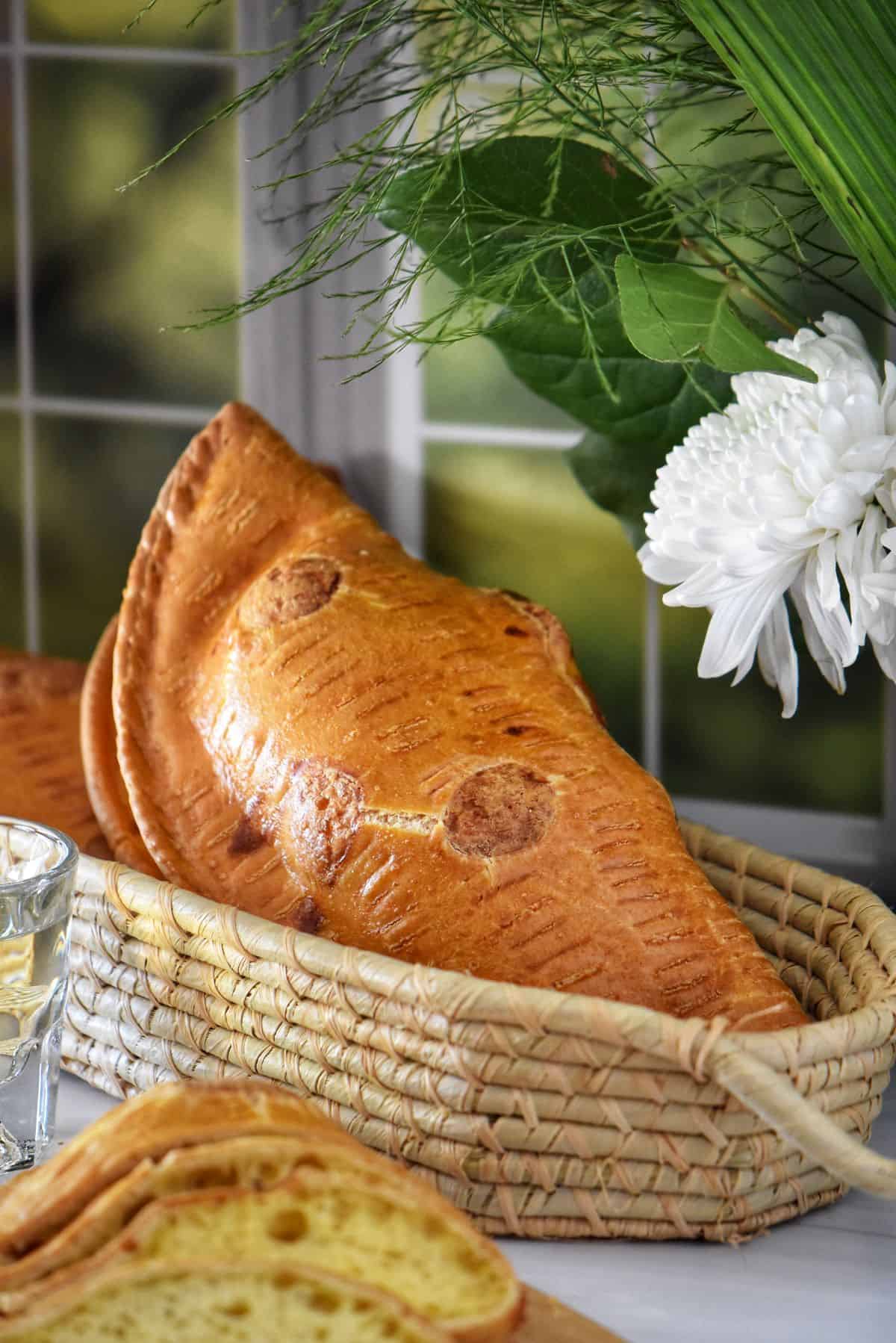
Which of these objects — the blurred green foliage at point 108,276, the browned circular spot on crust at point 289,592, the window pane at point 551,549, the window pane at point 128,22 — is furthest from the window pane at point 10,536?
the browned circular spot on crust at point 289,592

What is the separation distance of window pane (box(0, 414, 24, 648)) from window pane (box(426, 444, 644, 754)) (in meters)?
0.43

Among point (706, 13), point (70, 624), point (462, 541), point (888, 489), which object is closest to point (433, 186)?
point (706, 13)

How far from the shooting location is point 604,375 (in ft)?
2.67

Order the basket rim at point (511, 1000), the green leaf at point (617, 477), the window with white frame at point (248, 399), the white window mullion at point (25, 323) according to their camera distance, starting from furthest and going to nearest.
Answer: the white window mullion at point (25, 323) < the window with white frame at point (248, 399) < the green leaf at point (617, 477) < the basket rim at point (511, 1000)

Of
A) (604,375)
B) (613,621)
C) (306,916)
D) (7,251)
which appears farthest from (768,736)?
(7,251)

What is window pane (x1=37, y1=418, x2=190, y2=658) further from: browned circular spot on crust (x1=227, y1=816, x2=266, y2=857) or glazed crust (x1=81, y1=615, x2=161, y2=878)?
browned circular spot on crust (x1=227, y1=816, x2=266, y2=857)

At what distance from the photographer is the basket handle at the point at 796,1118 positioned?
0.54 m

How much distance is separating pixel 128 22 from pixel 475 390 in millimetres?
380

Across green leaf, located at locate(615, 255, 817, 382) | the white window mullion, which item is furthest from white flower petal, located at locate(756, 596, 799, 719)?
the white window mullion

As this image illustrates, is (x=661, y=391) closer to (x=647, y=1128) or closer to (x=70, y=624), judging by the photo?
(x=647, y=1128)

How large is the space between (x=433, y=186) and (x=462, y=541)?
41cm

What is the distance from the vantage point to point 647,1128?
1.94 feet

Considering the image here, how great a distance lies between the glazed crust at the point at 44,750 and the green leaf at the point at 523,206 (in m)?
0.36

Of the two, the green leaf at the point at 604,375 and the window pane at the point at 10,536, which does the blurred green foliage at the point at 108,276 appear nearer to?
the window pane at the point at 10,536
